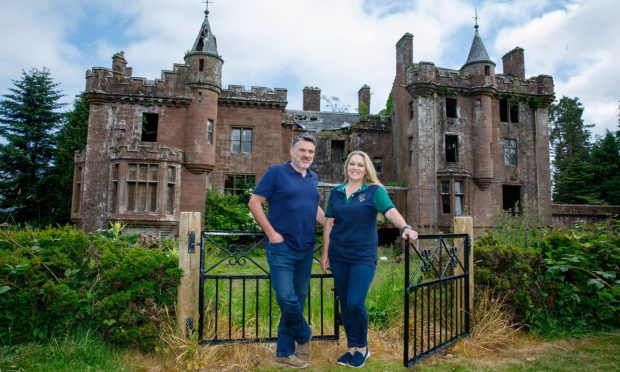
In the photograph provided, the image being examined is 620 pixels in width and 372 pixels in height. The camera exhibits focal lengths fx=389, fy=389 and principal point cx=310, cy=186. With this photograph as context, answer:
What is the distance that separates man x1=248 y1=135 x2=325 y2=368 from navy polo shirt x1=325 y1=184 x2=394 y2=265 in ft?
1.01

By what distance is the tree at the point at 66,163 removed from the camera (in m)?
26.4

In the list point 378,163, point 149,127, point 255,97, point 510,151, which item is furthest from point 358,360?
point 378,163

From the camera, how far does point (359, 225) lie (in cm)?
401

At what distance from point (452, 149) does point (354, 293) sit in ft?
68.9

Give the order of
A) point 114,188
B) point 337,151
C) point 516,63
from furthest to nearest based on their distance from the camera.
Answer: point 337,151, point 516,63, point 114,188

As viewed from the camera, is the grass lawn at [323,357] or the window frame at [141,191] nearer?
the grass lawn at [323,357]

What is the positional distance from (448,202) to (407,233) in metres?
19.1

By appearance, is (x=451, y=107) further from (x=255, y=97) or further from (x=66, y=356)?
(x=66, y=356)

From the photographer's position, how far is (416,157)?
21.8 metres

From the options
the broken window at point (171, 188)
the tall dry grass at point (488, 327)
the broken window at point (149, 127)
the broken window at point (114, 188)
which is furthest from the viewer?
the broken window at point (149, 127)

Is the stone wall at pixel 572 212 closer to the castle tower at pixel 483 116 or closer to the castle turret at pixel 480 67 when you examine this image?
the castle tower at pixel 483 116

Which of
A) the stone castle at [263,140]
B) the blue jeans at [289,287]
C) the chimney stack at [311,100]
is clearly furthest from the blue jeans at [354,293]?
the chimney stack at [311,100]

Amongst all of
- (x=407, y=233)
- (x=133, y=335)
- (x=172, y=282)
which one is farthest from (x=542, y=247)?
(x=133, y=335)

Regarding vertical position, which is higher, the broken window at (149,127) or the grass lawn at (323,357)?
the broken window at (149,127)
